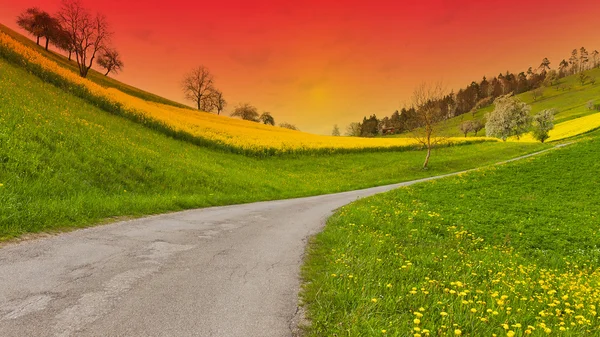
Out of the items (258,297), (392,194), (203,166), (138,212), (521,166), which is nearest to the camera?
(258,297)

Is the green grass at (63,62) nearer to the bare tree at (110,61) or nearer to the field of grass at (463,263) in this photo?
the bare tree at (110,61)

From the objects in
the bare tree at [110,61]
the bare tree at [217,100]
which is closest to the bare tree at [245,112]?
the bare tree at [217,100]

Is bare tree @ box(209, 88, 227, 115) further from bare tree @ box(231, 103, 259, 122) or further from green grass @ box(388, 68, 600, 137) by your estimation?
green grass @ box(388, 68, 600, 137)

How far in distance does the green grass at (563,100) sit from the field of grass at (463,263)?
377 ft

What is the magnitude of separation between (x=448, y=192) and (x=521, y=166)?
504 inches

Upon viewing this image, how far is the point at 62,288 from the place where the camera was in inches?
189

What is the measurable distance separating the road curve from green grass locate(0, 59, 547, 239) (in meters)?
1.88

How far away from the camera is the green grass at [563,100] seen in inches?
5164

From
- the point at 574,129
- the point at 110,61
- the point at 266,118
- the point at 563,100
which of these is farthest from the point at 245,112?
the point at 563,100

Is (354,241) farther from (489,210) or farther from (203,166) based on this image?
(203,166)

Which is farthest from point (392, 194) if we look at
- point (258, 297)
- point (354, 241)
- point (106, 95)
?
point (106, 95)

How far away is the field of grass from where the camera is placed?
4.57m

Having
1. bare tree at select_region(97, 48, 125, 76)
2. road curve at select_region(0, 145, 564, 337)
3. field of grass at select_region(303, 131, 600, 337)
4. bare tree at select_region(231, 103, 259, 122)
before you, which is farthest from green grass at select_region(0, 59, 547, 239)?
bare tree at select_region(231, 103, 259, 122)

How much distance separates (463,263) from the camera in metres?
8.03
